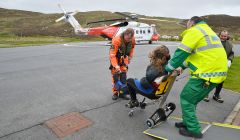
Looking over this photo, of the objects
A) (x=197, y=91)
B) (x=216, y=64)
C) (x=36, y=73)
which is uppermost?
(x=216, y=64)

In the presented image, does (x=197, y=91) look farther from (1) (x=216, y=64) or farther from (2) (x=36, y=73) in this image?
(2) (x=36, y=73)

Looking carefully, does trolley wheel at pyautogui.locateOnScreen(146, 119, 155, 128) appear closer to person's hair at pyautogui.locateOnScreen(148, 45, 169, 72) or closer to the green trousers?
the green trousers

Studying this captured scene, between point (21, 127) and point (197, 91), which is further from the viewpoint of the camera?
point (21, 127)

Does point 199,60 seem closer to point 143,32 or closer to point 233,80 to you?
point 233,80

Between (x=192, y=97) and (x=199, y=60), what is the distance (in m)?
0.62

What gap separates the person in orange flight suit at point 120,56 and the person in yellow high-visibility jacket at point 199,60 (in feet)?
6.80

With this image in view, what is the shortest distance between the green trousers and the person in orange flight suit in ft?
6.88

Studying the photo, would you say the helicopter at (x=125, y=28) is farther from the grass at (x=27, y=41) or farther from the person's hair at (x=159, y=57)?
the person's hair at (x=159, y=57)

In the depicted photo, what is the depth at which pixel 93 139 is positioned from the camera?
4.46 metres

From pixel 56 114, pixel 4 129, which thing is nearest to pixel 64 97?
pixel 56 114

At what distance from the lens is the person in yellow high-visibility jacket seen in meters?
4.00

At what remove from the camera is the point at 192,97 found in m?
4.22

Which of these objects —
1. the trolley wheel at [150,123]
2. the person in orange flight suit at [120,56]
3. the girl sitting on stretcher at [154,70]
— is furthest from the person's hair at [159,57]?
the person in orange flight suit at [120,56]

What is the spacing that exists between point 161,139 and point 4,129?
2.90 metres
